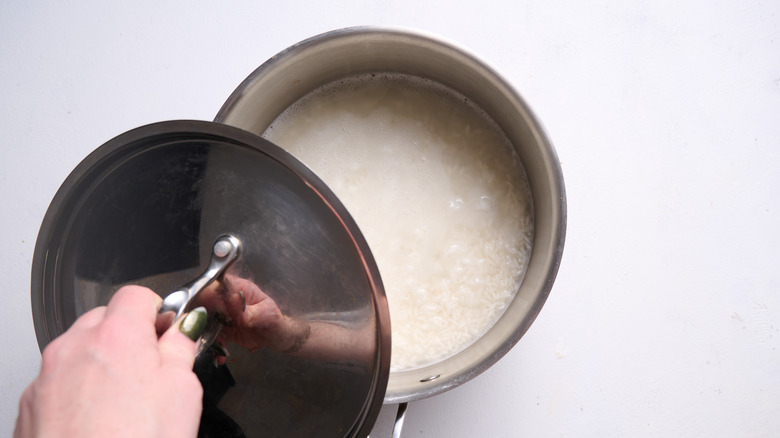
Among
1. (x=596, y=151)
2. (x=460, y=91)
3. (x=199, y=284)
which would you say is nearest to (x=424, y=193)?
(x=460, y=91)

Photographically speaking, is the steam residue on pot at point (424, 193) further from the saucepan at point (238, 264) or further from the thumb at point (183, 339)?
the thumb at point (183, 339)

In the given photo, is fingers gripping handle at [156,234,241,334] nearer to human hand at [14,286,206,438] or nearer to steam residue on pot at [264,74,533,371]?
human hand at [14,286,206,438]

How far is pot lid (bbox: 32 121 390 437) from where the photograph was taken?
503 millimetres

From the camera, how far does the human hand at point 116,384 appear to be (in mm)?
380

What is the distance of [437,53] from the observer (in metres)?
0.71

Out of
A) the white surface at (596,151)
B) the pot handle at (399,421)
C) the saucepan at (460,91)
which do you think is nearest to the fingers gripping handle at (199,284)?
the saucepan at (460,91)

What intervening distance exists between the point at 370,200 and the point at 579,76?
1.30ft

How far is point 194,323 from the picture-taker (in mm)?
441

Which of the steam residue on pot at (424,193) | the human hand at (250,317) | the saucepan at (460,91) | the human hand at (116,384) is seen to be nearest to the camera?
the human hand at (116,384)

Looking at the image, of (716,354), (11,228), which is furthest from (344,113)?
(716,354)

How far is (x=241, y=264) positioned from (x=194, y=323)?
0.08 metres

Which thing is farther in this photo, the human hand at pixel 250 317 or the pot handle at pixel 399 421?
the pot handle at pixel 399 421

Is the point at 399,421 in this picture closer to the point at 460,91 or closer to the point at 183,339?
the point at 183,339

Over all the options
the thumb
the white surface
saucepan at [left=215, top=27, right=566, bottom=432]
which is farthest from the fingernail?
the white surface
